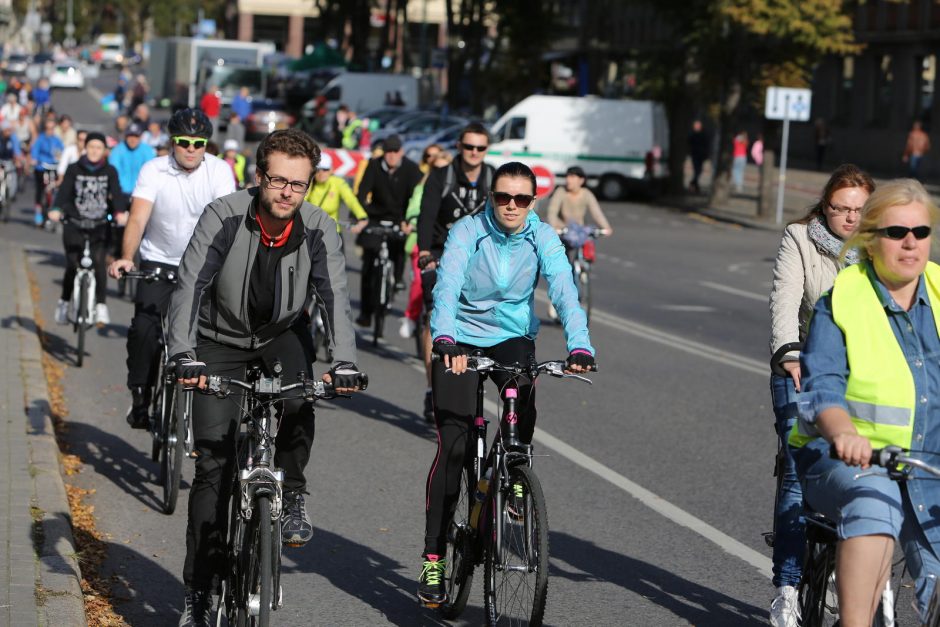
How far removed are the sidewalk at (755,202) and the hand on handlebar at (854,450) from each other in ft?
99.5

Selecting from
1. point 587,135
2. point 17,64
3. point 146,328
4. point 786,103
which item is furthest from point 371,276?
point 17,64

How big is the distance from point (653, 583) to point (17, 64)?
348 feet

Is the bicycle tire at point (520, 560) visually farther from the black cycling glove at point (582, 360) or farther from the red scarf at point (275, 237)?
the red scarf at point (275, 237)

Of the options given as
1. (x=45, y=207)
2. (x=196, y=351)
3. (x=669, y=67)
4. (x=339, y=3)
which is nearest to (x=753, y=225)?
(x=669, y=67)

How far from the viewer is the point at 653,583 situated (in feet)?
23.7

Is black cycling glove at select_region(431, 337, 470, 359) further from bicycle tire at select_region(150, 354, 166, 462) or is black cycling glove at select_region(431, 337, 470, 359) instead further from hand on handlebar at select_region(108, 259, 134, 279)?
hand on handlebar at select_region(108, 259, 134, 279)

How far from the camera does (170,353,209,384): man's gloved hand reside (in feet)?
17.5

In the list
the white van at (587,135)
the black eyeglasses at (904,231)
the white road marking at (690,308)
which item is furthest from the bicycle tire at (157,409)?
the white van at (587,135)

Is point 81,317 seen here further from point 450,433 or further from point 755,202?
point 755,202

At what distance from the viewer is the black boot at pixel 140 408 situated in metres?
9.56

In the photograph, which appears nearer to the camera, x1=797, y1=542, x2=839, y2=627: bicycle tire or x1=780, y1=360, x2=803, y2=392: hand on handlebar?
x1=797, y1=542, x2=839, y2=627: bicycle tire

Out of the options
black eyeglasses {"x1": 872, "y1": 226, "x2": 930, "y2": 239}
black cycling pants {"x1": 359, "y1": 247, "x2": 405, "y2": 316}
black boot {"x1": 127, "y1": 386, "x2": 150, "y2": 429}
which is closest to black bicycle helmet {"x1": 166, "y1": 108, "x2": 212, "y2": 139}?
black boot {"x1": 127, "y1": 386, "x2": 150, "y2": 429}

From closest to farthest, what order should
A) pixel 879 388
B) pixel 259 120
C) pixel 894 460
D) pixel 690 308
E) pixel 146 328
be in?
pixel 894 460 < pixel 879 388 < pixel 146 328 < pixel 690 308 < pixel 259 120

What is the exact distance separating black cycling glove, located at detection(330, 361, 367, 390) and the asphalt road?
1438 millimetres
